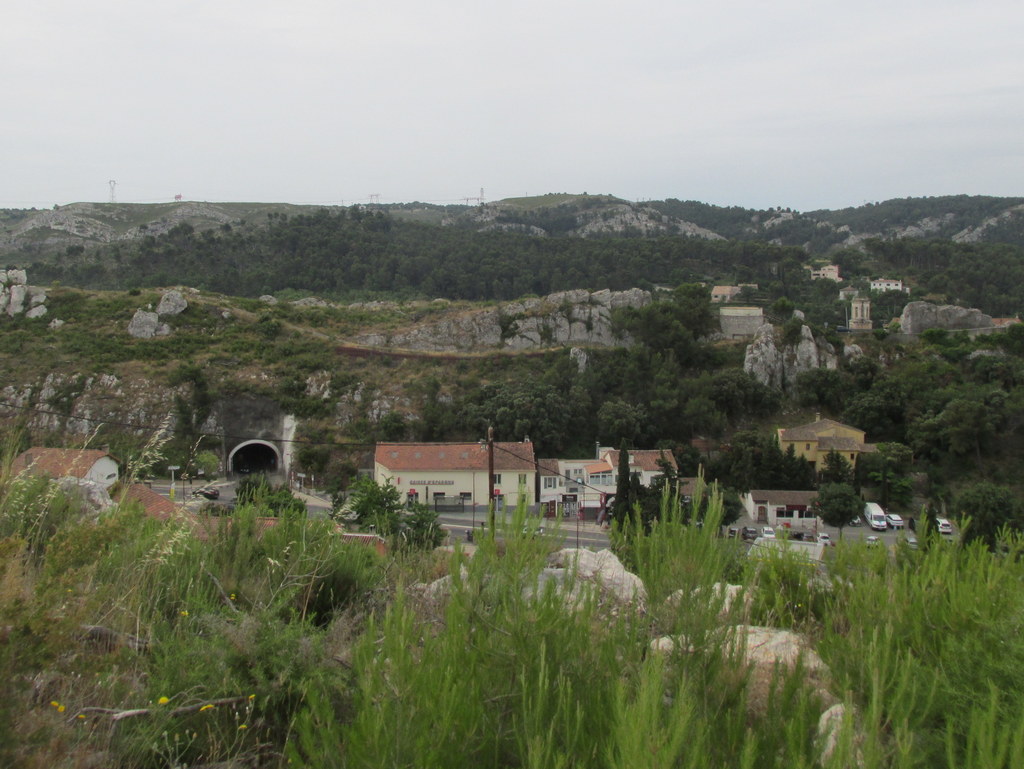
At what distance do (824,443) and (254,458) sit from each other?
21348 millimetres

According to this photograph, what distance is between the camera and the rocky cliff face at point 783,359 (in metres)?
30.2

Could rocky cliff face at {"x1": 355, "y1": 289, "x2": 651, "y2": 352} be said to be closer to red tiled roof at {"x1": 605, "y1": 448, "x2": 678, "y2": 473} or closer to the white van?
red tiled roof at {"x1": 605, "y1": 448, "x2": 678, "y2": 473}

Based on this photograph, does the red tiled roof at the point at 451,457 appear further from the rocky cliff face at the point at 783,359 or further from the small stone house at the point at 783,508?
the rocky cliff face at the point at 783,359

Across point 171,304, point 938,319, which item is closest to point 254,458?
point 171,304

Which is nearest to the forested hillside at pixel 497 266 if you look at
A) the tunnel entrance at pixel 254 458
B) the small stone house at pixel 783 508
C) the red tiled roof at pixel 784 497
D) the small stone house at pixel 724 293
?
the small stone house at pixel 724 293

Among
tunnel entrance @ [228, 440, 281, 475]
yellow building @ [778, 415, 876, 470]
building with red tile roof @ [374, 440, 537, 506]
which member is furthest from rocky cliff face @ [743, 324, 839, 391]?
tunnel entrance @ [228, 440, 281, 475]

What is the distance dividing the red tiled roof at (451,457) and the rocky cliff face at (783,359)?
1240 centimetres

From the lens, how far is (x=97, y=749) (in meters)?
2.09

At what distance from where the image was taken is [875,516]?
21.0 meters

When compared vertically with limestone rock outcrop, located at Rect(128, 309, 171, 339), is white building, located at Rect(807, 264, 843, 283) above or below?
above

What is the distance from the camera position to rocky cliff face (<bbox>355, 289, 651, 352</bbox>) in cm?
3375

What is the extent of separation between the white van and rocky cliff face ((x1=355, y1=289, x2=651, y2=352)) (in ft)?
45.9

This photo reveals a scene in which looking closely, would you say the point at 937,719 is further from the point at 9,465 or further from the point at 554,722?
the point at 9,465

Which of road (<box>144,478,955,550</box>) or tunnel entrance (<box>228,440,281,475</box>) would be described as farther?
tunnel entrance (<box>228,440,281,475</box>)
